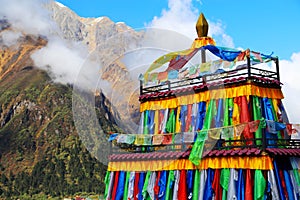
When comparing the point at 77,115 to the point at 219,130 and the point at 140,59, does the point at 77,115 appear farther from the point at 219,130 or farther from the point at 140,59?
the point at 219,130

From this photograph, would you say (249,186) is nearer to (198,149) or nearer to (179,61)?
(198,149)

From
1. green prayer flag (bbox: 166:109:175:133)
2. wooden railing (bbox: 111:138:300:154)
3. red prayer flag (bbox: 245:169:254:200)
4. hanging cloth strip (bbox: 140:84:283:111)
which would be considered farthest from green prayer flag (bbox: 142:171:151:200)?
red prayer flag (bbox: 245:169:254:200)

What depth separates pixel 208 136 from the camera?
17.1m

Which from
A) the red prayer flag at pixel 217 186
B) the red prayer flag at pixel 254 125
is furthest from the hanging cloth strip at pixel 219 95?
the red prayer flag at pixel 217 186

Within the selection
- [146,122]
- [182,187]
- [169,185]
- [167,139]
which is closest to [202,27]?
[146,122]

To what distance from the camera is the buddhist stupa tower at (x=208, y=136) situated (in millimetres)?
15844

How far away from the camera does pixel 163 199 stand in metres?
18.4

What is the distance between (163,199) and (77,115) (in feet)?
19.9

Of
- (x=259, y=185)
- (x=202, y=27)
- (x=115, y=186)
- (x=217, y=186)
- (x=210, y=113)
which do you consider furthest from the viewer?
(x=202, y=27)

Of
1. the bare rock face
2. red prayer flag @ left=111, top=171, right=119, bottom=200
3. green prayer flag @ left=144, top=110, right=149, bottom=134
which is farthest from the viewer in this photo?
green prayer flag @ left=144, top=110, right=149, bottom=134

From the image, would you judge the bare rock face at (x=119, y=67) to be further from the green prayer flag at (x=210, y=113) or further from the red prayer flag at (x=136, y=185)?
the green prayer flag at (x=210, y=113)

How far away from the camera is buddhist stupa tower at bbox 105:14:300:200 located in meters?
15.8

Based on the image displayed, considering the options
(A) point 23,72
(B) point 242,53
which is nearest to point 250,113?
(B) point 242,53

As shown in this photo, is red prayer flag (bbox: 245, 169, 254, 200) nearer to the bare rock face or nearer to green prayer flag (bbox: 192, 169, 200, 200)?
green prayer flag (bbox: 192, 169, 200, 200)
